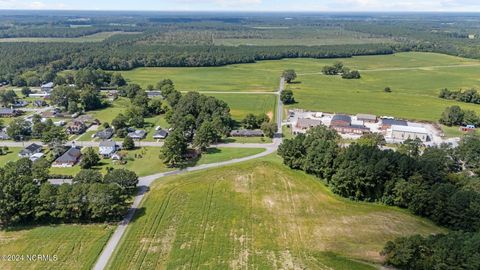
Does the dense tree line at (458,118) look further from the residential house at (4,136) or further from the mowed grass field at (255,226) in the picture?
the residential house at (4,136)

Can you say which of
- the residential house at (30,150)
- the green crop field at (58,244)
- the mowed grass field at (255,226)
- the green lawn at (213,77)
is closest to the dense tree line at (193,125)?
the mowed grass field at (255,226)

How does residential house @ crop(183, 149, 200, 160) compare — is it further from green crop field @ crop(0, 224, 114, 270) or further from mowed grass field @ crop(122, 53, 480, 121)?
mowed grass field @ crop(122, 53, 480, 121)

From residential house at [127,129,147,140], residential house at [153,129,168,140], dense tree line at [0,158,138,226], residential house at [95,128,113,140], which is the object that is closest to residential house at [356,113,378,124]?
residential house at [153,129,168,140]

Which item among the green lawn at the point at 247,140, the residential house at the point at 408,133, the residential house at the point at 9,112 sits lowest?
the green lawn at the point at 247,140

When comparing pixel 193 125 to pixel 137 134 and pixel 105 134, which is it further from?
pixel 105 134

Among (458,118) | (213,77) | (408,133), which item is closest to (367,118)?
(408,133)
